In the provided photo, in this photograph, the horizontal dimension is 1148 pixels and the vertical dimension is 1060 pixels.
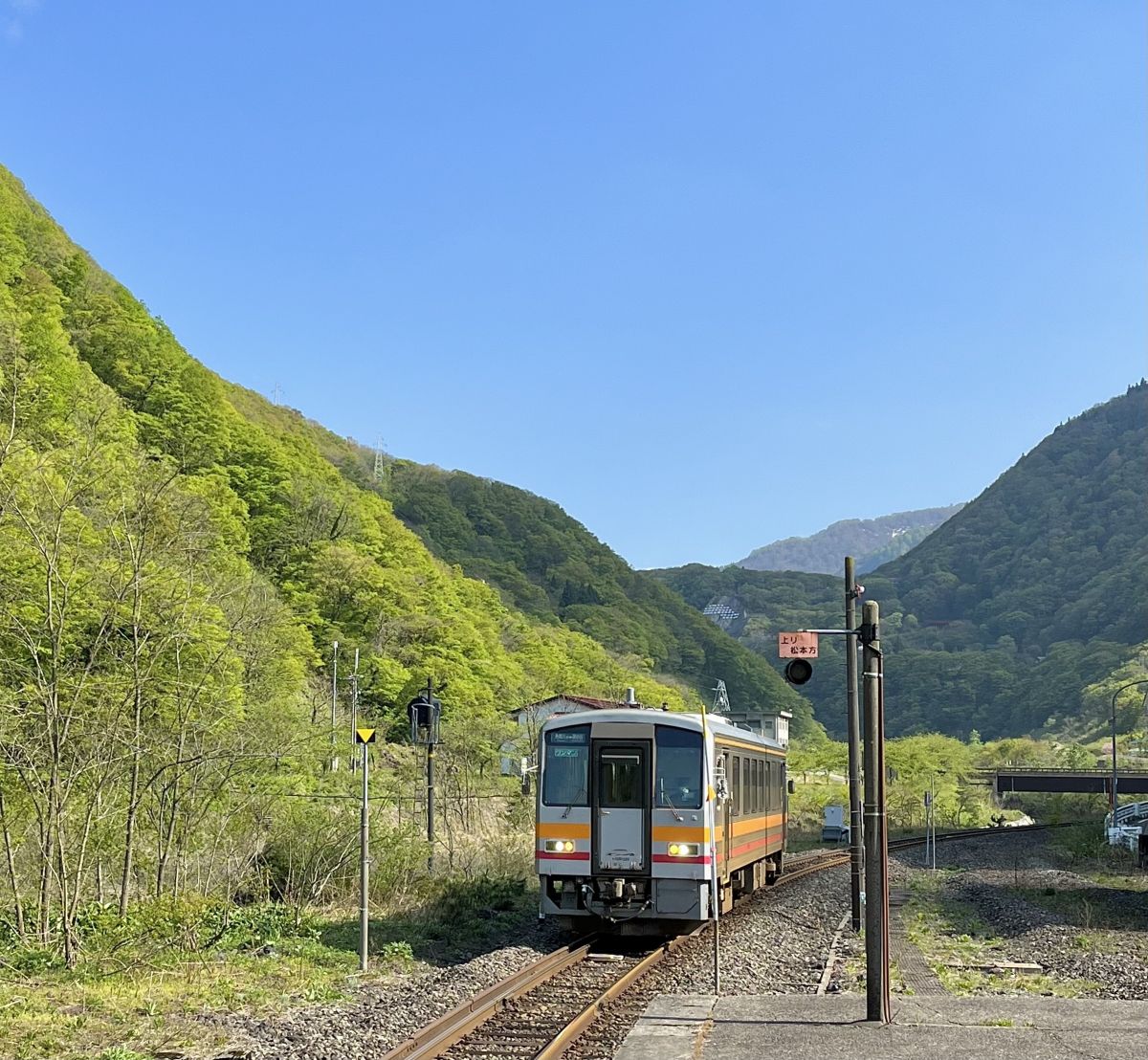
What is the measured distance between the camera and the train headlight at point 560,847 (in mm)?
14992

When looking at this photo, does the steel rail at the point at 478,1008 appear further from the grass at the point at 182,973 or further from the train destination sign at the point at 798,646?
the train destination sign at the point at 798,646

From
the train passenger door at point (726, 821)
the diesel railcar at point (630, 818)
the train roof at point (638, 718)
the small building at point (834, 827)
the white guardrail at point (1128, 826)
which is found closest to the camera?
the diesel railcar at point (630, 818)

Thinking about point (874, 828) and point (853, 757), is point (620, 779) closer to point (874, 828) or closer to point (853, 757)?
point (874, 828)

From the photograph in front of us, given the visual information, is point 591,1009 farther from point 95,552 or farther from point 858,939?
point 95,552

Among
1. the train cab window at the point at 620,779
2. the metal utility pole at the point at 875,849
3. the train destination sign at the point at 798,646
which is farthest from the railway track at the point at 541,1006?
the train destination sign at the point at 798,646

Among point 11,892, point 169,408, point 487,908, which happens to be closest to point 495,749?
point 487,908

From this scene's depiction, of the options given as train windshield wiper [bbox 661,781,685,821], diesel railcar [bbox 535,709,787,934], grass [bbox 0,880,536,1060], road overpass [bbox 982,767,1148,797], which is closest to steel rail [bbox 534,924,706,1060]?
diesel railcar [bbox 535,709,787,934]

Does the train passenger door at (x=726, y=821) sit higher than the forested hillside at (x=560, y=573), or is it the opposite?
the forested hillside at (x=560, y=573)

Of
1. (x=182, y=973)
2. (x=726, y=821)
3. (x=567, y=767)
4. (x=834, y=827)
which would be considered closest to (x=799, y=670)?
(x=567, y=767)

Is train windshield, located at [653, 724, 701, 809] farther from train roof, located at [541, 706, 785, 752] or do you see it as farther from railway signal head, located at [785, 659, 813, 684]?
railway signal head, located at [785, 659, 813, 684]

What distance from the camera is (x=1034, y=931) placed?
669 inches

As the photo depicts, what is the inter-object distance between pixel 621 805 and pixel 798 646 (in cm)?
409

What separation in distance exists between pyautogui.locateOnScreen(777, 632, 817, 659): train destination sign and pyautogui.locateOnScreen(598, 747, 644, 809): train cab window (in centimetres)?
368

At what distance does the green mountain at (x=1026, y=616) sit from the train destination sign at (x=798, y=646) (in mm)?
119999
